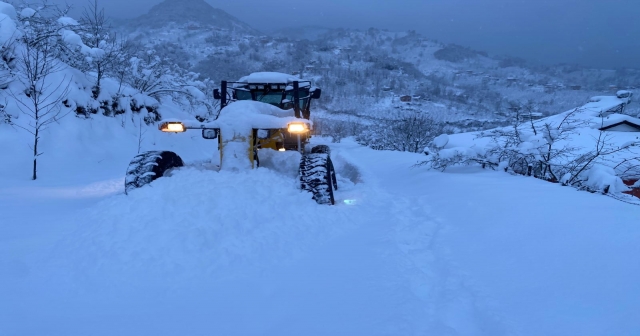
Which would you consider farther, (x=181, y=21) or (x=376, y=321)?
(x=181, y=21)

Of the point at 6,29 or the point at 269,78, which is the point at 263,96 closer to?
the point at 269,78

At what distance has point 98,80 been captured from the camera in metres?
10.4

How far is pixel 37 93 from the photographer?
25.0ft

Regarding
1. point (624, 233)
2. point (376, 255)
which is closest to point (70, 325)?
point (376, 255)

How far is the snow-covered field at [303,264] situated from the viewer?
2.02 m

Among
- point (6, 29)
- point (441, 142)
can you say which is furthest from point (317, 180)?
point (6, 29)

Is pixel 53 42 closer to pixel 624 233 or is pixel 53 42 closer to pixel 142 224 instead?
pixel 142 224

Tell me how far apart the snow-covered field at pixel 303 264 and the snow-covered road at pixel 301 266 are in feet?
0.04

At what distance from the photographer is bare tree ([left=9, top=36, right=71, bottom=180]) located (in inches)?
273

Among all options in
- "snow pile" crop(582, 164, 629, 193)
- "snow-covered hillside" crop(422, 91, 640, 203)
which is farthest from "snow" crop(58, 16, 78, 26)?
"snow pile" crop(582, 164, 629, 193)

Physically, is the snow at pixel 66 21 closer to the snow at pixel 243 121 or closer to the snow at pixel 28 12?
the snow at pixel 28 12

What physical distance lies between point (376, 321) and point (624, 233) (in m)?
2.37

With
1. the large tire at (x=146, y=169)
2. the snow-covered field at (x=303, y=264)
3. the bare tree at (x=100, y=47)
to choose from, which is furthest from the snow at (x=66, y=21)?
the large tire at (x=146, y=169)

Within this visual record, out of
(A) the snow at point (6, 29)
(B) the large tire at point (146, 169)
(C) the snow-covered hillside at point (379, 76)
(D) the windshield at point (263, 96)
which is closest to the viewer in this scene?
(B) the large tire at point (146, 169)
